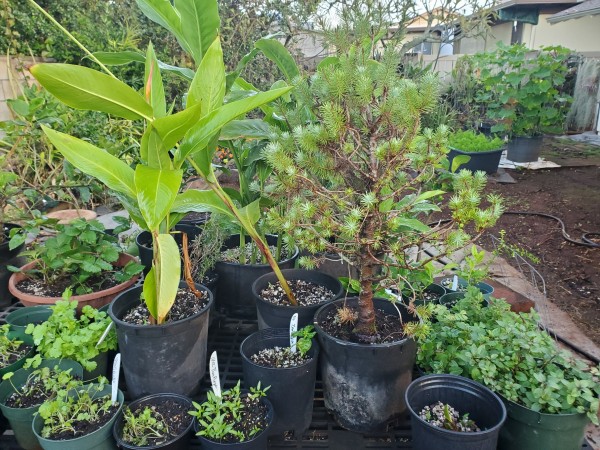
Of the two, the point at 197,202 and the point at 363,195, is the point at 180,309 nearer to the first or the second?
the point at 197,202

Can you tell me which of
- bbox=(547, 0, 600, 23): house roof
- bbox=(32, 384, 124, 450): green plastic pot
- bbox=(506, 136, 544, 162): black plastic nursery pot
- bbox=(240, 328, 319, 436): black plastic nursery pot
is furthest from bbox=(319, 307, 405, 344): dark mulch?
bbox=(547, 0, 600, 23): house roof

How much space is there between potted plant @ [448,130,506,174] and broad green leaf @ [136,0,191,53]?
4193 mm

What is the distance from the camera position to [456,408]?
1579mm

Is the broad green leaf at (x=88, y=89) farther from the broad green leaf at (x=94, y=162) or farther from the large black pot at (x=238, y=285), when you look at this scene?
the large black pot at (x=238, y=285)

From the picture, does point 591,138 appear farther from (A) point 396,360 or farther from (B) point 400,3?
(A) point 396,360

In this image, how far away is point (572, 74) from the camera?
859 centimetres

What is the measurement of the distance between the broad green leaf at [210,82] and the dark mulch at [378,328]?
0.95 m

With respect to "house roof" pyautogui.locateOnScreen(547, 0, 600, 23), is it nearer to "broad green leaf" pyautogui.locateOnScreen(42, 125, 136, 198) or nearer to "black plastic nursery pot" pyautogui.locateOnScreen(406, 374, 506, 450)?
"black plastic nursery pot" pyautogui.locateOnScreen(406, 374, 506, 450)

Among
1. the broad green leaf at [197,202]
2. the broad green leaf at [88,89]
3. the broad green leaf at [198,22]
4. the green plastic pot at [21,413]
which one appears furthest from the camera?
the broad green leaf at [197,202]

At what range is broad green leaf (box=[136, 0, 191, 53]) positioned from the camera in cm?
169

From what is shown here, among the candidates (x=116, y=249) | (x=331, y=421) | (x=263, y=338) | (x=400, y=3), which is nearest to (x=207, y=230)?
(x=116, y=249)

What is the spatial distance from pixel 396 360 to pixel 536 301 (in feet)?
4.83

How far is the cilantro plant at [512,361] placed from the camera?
4.76 feet

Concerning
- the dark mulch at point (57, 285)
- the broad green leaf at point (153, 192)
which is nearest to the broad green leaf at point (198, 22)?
the broad green leaf at point (153, 192)
